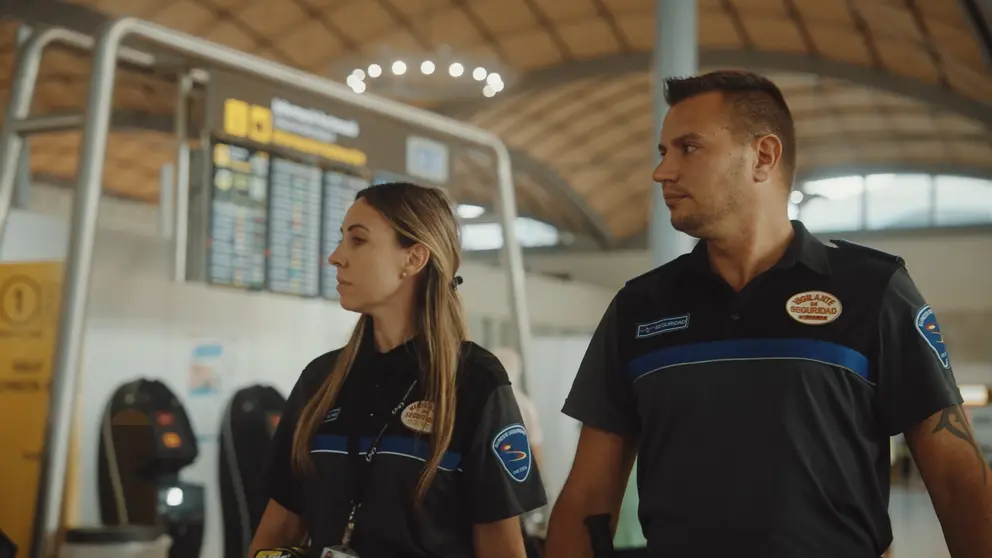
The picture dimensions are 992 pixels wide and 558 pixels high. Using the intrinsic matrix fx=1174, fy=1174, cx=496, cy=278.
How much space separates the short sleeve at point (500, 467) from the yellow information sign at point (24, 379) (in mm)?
2674

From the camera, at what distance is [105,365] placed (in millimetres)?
5430

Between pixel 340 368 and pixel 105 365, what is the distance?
3.25 meters

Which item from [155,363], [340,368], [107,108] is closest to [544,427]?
[155,363]

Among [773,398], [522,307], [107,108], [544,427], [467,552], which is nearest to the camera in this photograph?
[773,398]

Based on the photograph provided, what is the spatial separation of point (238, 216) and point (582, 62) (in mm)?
17458

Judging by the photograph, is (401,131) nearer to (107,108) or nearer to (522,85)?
(107,108)

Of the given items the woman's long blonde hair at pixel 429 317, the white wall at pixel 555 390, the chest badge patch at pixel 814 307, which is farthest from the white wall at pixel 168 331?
the white wall at pixel 555 390

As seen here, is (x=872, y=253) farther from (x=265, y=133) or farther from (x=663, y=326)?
(x=265, y=133)

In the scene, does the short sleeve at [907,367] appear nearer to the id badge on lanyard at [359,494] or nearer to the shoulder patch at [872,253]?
the shoulder patch at [872,253]

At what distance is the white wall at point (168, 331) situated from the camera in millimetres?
5391

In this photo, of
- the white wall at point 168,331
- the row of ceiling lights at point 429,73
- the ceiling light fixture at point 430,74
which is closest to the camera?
the white wall at point 168,331

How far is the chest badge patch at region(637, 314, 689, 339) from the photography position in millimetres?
2045

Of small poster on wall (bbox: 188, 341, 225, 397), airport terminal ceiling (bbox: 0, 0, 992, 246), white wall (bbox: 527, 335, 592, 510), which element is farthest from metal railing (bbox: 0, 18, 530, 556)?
airport terminal ceiling (bbox: 0, 0, 992, 246)

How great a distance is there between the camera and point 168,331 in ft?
19.0
